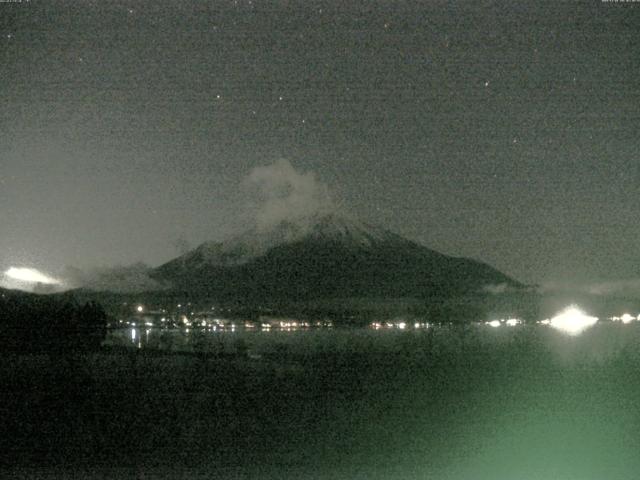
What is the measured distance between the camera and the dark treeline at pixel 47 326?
1670 inches

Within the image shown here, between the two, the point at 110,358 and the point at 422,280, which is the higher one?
the point at 422,280

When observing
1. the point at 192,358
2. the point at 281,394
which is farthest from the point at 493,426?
the point at 192,358

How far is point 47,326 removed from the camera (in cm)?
5347

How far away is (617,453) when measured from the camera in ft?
39.0

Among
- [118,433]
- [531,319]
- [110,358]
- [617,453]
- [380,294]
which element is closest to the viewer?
[617,453]

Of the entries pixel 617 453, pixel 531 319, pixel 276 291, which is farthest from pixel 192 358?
pixel 276 291

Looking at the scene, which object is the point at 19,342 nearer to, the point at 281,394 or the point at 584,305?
the point at 281,394

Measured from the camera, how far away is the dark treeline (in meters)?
42.4

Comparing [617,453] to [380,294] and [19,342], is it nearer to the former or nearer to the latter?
[19,342]

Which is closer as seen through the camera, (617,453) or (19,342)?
(617,453)

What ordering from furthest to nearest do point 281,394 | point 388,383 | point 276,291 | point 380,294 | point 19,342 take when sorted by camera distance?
point 276,291 < point 380,294 < point 19,342 < point 388,383 < point 281,394

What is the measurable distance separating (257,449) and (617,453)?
5380 mm

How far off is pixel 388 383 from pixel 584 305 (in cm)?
10840

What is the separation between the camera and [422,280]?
13262 cm
